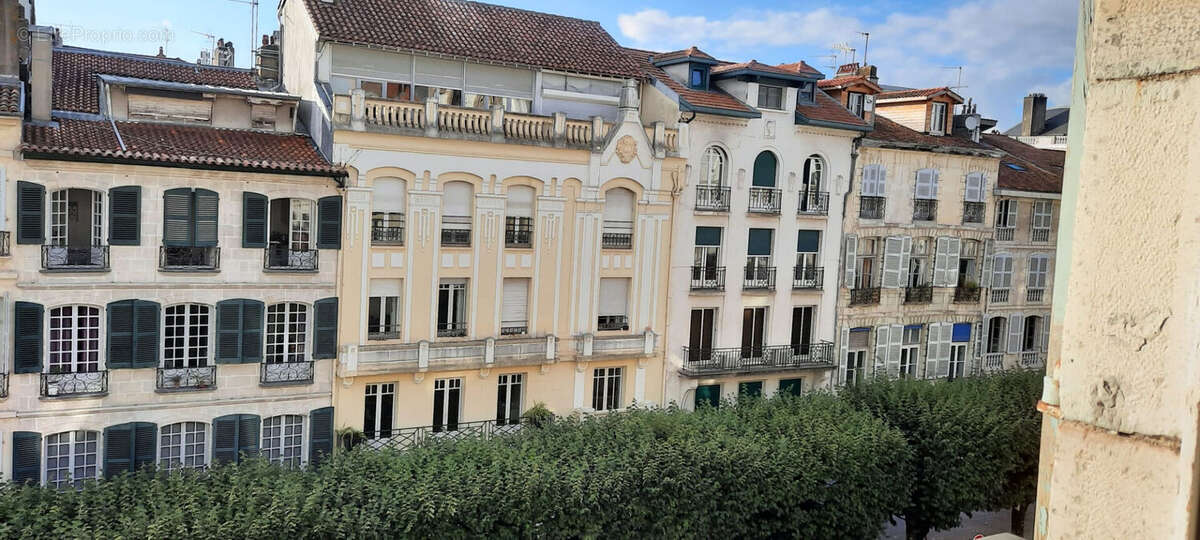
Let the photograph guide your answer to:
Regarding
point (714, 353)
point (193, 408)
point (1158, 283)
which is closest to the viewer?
point (1158, 283)

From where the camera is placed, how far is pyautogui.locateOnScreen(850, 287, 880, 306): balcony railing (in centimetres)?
3412

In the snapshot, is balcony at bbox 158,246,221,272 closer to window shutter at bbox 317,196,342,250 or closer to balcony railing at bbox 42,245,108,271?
balcony railing at bbox 42,245,108,271

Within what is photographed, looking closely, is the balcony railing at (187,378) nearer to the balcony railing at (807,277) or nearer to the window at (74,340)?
the window at (74,340)

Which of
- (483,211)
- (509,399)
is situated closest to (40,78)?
(483,211)

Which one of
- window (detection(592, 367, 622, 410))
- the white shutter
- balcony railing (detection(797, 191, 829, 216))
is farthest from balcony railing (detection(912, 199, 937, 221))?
window (detection(592, 367, 622, 410))

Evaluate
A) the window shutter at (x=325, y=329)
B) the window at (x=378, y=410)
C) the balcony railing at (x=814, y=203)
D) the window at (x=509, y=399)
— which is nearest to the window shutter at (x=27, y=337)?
the window shutter at (x=325, y=329)

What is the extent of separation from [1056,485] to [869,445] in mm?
22051

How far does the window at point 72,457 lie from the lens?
2216 centimetres

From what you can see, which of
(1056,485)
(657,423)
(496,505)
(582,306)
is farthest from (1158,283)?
(582,306)

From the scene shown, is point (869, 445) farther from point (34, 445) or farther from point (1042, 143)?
point (1042, 143)

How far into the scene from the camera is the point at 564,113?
28.3m

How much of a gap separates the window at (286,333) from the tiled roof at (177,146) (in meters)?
3.61

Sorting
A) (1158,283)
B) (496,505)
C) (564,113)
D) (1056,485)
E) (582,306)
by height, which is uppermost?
(564,113)

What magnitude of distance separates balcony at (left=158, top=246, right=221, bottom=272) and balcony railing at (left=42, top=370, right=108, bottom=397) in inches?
115
